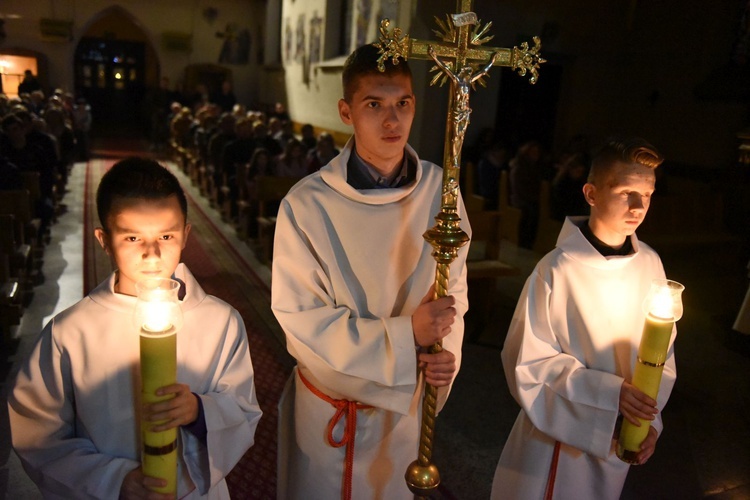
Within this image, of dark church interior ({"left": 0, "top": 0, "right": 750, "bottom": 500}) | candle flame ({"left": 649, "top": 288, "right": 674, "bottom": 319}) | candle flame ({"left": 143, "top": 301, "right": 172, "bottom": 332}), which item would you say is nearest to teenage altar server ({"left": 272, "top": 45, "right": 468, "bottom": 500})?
dark church interior ({"left": 0, "top": 0, "right": 750, "bottom": 500})

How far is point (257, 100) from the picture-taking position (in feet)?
66.4

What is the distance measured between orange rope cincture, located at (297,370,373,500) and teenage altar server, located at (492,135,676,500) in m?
0.50

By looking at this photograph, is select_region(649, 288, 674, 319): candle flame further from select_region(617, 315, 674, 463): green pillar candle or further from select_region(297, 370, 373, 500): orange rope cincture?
select_region(297, 370, 373, 500): orange rope cincture

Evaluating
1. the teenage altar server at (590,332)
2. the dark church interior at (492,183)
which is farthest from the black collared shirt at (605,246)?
the dark church interior at (492,183)

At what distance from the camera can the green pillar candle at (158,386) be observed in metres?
1.03

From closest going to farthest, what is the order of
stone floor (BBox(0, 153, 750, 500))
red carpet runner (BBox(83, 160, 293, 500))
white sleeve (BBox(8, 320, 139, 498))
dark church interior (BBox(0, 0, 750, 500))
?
1. white sleeve (BBox(8, 320, 139, 498))
2. red carpet runner (BBox(83, 160, 293, 500))
3. stone floor (BBox(0, 153, 750, 500))
4. dark church interior (BBox(0, 0, 750, 500))

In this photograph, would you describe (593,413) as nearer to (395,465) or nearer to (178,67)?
(395,465)

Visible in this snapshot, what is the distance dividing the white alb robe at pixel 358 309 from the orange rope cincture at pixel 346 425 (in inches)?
0.7

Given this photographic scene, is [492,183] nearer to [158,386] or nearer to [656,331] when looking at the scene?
[656,331]

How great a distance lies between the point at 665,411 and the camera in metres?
3.74

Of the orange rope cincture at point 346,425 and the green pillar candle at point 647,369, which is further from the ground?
the green pillar candle at point 647,369

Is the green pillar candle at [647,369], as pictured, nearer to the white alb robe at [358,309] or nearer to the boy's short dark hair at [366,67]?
the white alb robe at [358,309]

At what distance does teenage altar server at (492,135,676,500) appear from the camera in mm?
1729

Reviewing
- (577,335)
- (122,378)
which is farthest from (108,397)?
(577,335)
